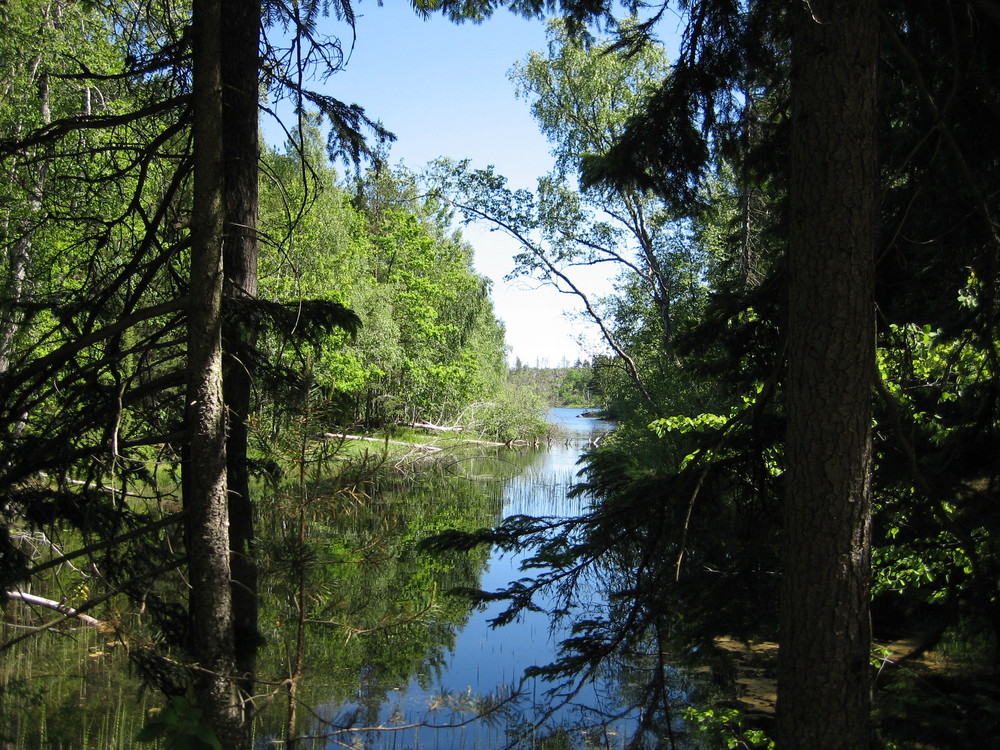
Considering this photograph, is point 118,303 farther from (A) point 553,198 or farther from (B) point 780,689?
(A) point 553,198

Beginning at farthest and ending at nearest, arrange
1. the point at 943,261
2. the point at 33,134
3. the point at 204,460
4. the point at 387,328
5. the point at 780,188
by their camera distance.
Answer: the point at 387,328
the point at 780,188
the point at 943,261
the point at 33,134
the point at 204,460

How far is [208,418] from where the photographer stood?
3762mm

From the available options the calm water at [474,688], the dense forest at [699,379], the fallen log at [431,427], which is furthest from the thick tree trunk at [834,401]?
the fallen log at [431,427]

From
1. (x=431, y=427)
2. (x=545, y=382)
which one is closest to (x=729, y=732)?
(x=431, y=427)

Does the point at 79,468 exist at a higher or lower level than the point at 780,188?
lower

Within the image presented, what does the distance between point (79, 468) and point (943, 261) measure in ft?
16.5

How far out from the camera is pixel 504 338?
41.5 m

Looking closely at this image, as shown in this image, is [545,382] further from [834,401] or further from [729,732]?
[834,401]

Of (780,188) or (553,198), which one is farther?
(553,198)

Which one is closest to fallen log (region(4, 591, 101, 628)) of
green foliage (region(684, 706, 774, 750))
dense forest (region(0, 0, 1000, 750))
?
dense forest (region(0, 0, 1000, 750))

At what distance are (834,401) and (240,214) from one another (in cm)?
341

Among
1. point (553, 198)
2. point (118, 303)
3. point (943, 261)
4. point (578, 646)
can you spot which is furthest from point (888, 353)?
point (553, 198)

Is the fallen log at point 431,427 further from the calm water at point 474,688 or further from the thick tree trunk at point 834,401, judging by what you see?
the thick tree trunk at point 834,401

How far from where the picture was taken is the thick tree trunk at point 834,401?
3303 mm
